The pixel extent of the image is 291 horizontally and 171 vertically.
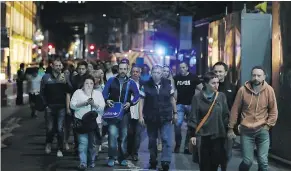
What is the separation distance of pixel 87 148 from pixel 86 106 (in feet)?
2.42

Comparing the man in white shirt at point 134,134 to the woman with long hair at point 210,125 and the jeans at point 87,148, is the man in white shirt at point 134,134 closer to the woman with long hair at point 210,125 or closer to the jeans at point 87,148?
the jeans at point 87,148

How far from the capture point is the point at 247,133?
7.78 meters

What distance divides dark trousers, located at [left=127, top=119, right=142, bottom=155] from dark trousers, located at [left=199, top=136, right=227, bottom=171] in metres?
3.49

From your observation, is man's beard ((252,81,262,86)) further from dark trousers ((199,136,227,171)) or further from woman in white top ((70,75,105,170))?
woman in white top ((70,75,105,170))

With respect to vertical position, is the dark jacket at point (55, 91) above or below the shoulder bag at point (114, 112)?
above

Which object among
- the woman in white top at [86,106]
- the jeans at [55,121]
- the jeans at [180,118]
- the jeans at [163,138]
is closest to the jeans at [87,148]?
the woman in white top at [86,106]

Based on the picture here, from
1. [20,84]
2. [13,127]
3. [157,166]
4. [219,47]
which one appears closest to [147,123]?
[157,166]

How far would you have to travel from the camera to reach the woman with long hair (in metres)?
7.42

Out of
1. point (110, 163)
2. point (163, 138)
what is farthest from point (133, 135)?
point (163, 138)

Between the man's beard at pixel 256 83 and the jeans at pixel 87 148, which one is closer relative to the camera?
the man's beard at pixel 256 83

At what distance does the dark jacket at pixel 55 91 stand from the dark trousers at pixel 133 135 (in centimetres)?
140

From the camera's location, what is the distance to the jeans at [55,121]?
36.5 feet

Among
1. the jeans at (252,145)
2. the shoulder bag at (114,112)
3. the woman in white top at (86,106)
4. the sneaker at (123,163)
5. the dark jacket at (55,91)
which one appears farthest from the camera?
the dark jacket at (55,91)

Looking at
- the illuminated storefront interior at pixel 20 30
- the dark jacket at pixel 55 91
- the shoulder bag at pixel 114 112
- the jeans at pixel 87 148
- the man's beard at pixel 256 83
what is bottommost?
the jeans at pixel 87 148
